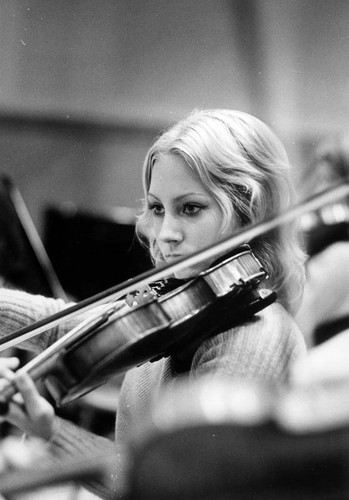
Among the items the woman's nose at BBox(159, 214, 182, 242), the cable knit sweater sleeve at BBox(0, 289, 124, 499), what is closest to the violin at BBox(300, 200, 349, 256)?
the woman's nose at BBox(159, 214, 182, 242)

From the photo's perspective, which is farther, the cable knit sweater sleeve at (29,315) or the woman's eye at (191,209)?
the cable knit sweater sleeve at (29,315)

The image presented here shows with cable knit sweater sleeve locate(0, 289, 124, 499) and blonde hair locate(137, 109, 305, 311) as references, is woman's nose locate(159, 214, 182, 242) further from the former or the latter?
cable knit sweater sleeve locate(0, 289, 124, 499)

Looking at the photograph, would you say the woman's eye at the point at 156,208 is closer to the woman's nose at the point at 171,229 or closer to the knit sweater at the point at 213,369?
the woman's nose at the point at 171,229

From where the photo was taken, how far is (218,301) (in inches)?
21.4

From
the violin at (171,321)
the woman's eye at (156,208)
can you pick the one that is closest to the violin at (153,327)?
the violin at (171,321)

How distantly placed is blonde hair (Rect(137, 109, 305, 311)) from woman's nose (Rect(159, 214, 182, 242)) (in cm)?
4

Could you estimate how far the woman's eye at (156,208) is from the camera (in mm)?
633

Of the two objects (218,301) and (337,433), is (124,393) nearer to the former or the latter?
(218,301)

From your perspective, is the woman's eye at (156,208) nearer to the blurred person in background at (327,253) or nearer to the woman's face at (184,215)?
the woman's face at (184,215)

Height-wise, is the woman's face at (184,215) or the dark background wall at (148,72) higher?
the dark background wall at (148,72)

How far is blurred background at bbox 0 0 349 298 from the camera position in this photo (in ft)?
1.98

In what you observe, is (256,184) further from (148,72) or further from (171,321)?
(148,72)

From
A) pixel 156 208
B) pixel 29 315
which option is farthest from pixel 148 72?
pixel 29 315

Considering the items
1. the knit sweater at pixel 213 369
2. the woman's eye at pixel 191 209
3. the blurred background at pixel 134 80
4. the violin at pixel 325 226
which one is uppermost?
the blurred background at pixel 134 80
